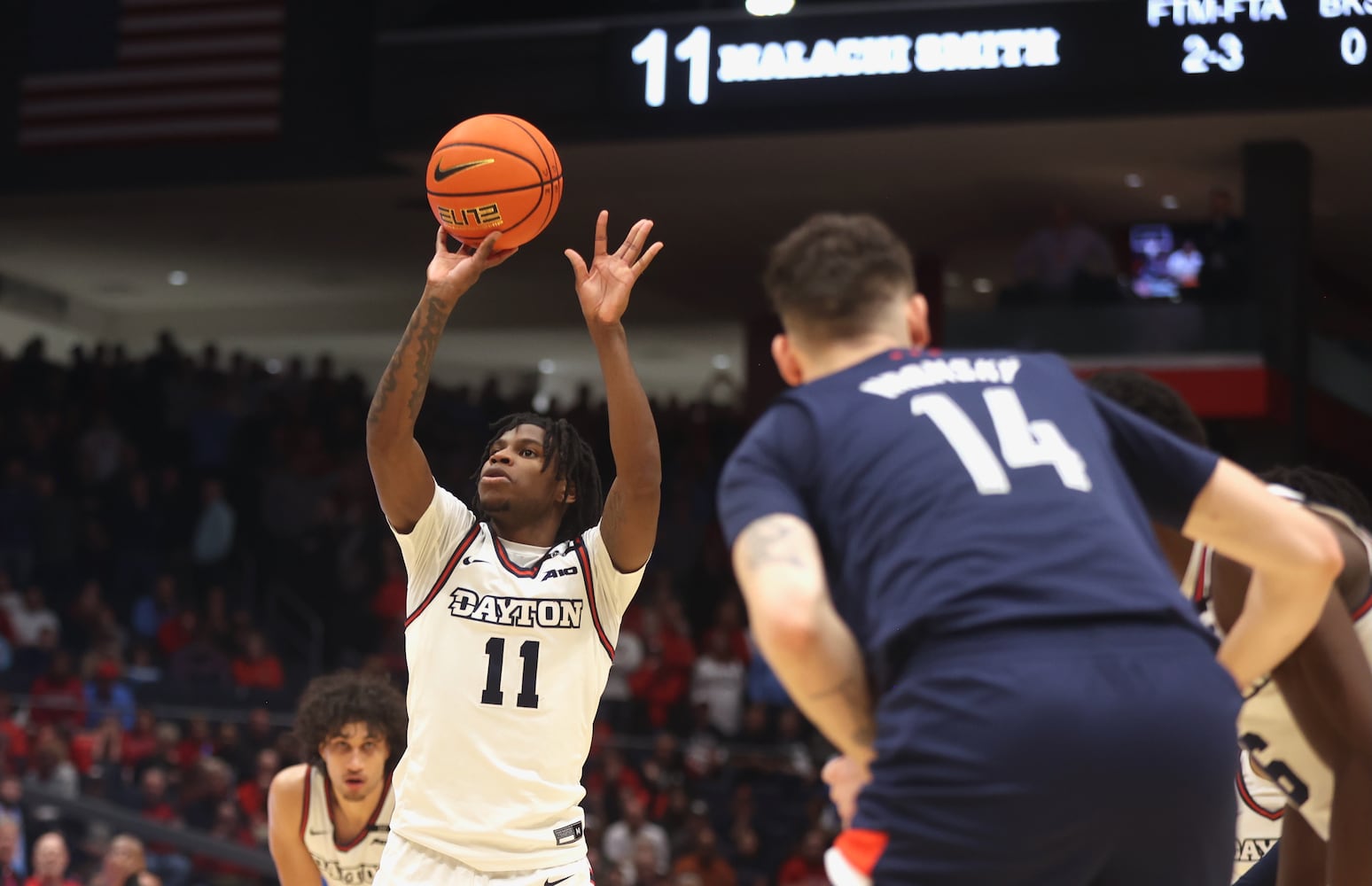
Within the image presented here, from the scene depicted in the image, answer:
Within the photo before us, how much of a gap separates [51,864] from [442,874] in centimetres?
A: 681

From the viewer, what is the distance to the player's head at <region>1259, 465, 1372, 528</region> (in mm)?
4133

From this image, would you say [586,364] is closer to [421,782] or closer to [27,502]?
[27,502]

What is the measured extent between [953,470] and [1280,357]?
11.1 metres

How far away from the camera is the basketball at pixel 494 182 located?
5.00m

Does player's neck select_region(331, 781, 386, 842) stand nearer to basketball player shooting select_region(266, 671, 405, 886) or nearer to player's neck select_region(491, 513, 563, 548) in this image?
basketball player shooting select_region(266, 671, 405, 886)

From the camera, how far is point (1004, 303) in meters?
13.1

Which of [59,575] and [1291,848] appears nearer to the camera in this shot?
[1291,848]

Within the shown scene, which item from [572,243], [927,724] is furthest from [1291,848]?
[572,243]

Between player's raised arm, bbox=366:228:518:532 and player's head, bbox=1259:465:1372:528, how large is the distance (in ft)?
7.12

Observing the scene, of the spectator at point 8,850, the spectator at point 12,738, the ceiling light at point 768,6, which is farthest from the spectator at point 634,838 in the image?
the ceiling light at point 768,6

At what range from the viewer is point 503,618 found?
4590 millimetres

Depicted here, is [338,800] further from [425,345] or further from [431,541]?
[425,345]

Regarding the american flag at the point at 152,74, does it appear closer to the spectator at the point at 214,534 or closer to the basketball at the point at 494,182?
the spectator at the point at 214,534

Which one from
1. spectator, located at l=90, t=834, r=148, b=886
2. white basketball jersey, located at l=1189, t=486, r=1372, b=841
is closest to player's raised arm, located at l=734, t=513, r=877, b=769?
white basketball jersey, located at l=1189, t=486, r=1372, b=841
